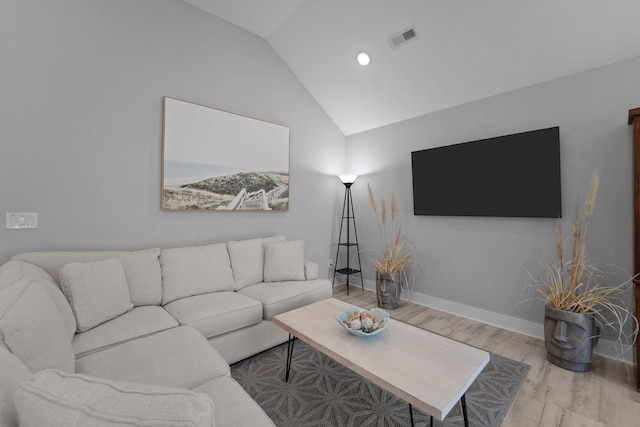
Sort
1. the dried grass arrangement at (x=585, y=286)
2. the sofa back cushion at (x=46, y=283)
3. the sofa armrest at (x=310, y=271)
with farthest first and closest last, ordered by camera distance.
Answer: the sofa armrest at (x=310, y=271)
the dried grass arrangement at (x=585, y=286)
the sofa back cushion at (x=46, y=283)

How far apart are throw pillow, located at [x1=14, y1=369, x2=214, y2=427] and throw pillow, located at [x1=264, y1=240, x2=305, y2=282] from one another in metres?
2.31

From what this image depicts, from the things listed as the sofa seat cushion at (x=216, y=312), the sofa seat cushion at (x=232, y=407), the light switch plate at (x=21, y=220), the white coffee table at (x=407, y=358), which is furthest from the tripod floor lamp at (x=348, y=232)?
the light switch plate at (x=21, y=220)

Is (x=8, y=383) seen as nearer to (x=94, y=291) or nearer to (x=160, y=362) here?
(x=160, y=362)

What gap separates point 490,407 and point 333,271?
2672mm

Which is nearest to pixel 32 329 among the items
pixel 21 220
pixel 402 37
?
pixel 21 220

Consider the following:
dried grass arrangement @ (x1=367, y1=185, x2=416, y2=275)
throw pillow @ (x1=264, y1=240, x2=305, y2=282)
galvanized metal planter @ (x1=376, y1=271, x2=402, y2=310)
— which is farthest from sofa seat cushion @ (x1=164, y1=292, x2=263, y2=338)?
dried grass arrangement @ (x1=367, y1=185, x2=416, y2=275)

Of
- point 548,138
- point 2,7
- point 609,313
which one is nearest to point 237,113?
point 2,7

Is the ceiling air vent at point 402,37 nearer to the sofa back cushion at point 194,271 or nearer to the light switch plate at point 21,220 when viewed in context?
the sofa back cushion at point 194,271

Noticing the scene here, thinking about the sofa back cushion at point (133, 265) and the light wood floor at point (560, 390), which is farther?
the sofa back cushion at point (133, 265)

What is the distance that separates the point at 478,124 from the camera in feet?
9.99

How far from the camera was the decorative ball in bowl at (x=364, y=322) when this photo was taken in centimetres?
171

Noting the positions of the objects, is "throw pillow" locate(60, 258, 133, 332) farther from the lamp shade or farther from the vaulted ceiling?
the lamp shade

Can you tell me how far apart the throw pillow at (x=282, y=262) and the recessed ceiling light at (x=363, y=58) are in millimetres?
2248

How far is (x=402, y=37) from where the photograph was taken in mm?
2824
